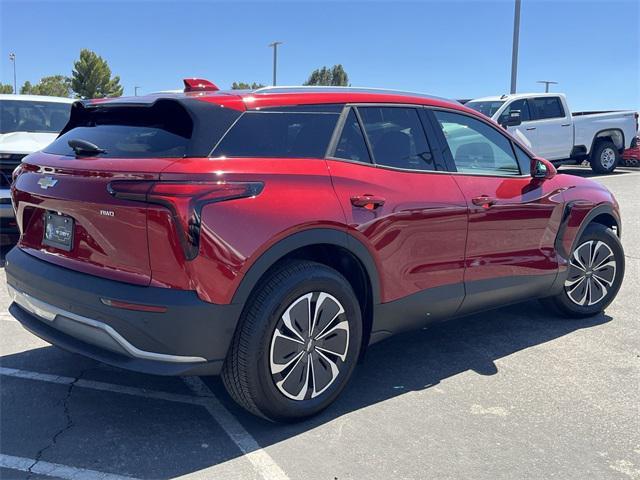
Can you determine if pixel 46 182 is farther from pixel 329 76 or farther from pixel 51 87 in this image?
pixel 51 87

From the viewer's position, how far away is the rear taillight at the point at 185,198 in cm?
269

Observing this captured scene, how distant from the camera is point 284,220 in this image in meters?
2.96

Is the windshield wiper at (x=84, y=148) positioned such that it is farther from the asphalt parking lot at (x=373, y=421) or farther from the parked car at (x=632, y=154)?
the parked car at (x=632, y=154)

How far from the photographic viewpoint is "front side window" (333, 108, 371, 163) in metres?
3.41

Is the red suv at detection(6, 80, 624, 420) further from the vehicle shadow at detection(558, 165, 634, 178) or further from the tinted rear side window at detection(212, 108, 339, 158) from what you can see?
the vehicle shadow at detection(558, 165, 634, 178)

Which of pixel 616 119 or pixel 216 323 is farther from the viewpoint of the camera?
pixel 616 119

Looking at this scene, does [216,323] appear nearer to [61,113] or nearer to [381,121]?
[381,121]

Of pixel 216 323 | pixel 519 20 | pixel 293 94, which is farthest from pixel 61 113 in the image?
pixel 519 20

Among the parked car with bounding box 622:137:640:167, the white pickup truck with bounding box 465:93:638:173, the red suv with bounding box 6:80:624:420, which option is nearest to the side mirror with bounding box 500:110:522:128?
the white pickup truck with bounding box 465:93:638:173

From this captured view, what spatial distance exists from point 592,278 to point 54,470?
426 cm

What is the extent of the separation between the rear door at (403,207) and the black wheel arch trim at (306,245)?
6cm

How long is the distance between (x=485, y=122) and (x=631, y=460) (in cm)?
245

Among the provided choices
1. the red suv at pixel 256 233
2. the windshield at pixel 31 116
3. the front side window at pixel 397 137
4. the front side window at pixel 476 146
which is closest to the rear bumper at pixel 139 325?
the red suv at pixel 256 233

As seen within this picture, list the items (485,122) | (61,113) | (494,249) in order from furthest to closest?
(61,113) → (485,122) → (494,249)
